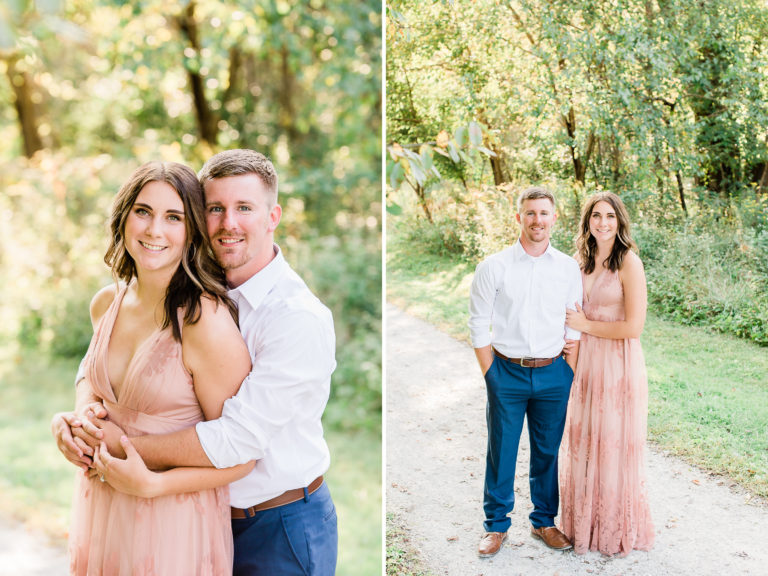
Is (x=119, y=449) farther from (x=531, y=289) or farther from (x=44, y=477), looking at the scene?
(x=44, y=477)

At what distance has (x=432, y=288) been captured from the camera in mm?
2619

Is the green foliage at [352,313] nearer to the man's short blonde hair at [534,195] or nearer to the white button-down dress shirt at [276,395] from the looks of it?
the man's short blonde hair at [534,195]

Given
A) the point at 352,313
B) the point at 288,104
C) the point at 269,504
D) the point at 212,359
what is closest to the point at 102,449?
the point at 212,359

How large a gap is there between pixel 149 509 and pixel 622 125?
72.3 inches

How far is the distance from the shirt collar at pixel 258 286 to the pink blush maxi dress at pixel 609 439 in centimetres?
103

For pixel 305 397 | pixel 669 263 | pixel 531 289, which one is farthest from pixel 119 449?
pixel 669 263

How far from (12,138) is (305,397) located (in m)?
8.95

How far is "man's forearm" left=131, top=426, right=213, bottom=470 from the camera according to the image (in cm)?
148

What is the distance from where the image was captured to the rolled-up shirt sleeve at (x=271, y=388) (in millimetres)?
1476

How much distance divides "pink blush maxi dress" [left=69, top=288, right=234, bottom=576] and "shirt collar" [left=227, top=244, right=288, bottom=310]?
0.19 meters

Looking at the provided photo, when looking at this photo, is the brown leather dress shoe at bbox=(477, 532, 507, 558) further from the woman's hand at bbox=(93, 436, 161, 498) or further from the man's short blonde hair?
the woman's hand at bbox=(93, 436, 161, 498)

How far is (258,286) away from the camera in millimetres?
1650

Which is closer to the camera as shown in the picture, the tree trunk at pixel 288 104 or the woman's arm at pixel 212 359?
the woman's arm at pixel 212 359

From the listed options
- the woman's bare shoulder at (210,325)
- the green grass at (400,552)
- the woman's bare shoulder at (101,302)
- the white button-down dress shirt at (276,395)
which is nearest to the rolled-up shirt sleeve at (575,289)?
the white button-down dress shirt at (276,395)
